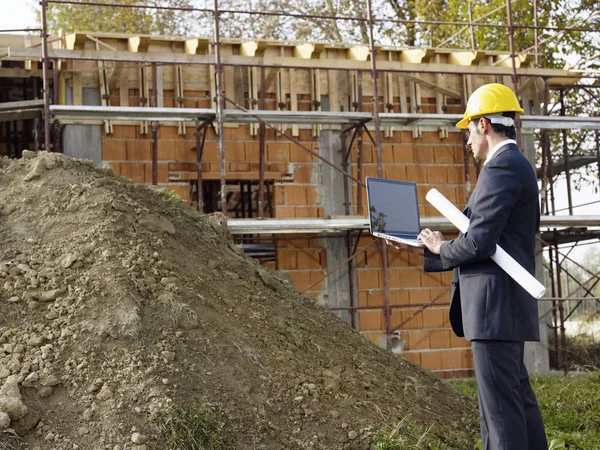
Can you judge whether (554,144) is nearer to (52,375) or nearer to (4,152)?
(4,152)

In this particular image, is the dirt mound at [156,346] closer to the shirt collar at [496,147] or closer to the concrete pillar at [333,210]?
the shirt collar at [496,147]

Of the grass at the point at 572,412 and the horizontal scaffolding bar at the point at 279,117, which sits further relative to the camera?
the horizontal scaffolding bar at the point at 279,117

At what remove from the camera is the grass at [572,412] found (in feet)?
21.2

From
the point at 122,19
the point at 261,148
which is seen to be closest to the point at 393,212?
the point at 261,148

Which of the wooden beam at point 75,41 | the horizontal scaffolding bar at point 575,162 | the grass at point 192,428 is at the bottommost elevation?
the grass at point 192,428

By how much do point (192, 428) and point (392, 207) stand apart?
183 centimetres

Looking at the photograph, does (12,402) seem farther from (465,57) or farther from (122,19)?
(122,19)

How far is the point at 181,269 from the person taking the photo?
6.59 m

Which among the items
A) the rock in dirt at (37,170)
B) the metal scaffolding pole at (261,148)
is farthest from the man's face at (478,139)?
the metal scaffolding pole at (261,148)

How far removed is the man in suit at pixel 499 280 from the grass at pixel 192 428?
178 cm

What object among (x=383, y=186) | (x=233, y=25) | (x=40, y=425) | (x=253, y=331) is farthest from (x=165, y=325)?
(x=233, y=25)

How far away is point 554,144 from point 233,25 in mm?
10628

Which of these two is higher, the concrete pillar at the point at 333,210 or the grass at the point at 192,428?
the concrete pillar at the point at 333,210

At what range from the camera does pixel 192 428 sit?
4961mm
